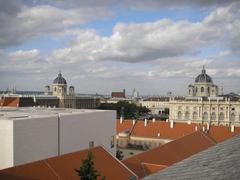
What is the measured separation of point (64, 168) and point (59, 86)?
116m

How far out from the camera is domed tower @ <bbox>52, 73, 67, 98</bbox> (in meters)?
138

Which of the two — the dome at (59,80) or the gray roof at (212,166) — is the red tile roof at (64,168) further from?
the dome at (59,80)

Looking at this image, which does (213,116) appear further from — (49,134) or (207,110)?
(49,134)

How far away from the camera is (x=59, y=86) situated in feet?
453

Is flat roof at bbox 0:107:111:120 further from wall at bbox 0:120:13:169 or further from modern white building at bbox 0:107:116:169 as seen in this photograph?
wall at bbox 0:120:13:169

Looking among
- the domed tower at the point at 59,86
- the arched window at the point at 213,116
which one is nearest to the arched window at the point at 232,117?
the arched window at the point at 213,116

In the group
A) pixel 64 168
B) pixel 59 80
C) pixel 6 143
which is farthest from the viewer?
pixel 59 80

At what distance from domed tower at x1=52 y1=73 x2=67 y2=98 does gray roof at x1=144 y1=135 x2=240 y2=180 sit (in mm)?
130306

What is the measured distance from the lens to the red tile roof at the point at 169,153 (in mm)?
30438

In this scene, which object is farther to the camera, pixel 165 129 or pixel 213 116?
pixel 213 116

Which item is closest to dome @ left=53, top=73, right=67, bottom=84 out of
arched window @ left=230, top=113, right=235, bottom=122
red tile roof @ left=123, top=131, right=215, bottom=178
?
arched window @ left=230, top=113, right=235, bottom=122

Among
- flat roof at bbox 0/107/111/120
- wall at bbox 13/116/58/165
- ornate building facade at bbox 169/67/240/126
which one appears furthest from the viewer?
ornate building facade at bbox 169/67/240/126

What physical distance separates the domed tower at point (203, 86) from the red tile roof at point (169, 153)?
6484cm

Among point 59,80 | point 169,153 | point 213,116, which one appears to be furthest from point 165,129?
point 59,80
